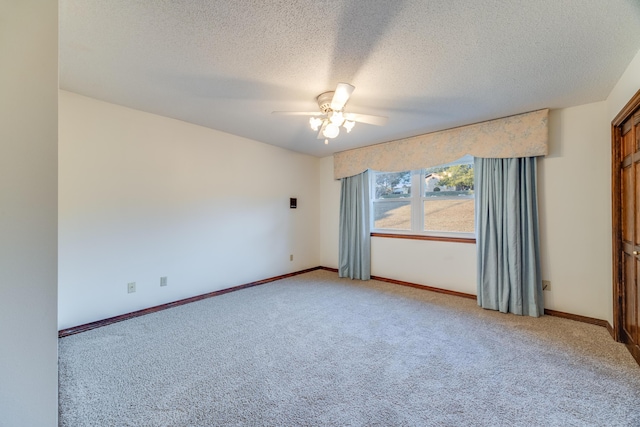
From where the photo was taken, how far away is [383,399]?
1.60 metres

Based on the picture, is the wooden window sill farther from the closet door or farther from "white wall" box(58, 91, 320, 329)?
"white wall" box(58, 91, 320, 329)

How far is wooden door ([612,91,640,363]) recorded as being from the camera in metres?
1.98

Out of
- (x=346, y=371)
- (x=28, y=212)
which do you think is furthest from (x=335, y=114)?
(x=346, y=371)

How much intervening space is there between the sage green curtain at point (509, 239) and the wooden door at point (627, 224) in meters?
0.62

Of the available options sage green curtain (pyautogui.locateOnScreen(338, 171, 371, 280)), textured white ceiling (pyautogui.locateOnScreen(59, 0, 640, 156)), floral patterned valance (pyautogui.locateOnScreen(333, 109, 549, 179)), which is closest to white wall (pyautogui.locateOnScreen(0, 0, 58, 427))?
textured white ceiling (pyautogui.locateOnScreen(59, 0, 640, 156))

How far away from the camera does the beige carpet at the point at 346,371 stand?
4.86ft

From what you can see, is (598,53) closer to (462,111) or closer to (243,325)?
(462,111)

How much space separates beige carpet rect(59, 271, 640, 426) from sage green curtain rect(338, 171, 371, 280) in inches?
58.1

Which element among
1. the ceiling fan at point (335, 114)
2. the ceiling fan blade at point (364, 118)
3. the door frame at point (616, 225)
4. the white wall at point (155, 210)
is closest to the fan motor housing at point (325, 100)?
the ceiling fan at point (335, 114)

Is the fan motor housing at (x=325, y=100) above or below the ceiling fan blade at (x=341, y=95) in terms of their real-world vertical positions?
above

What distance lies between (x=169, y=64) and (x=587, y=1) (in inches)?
104

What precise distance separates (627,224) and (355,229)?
3.05 m

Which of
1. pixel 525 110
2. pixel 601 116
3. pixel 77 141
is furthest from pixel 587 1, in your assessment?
pixel 77 141

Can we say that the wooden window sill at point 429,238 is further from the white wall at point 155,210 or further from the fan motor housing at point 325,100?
the fan motor housing at point 325,100
